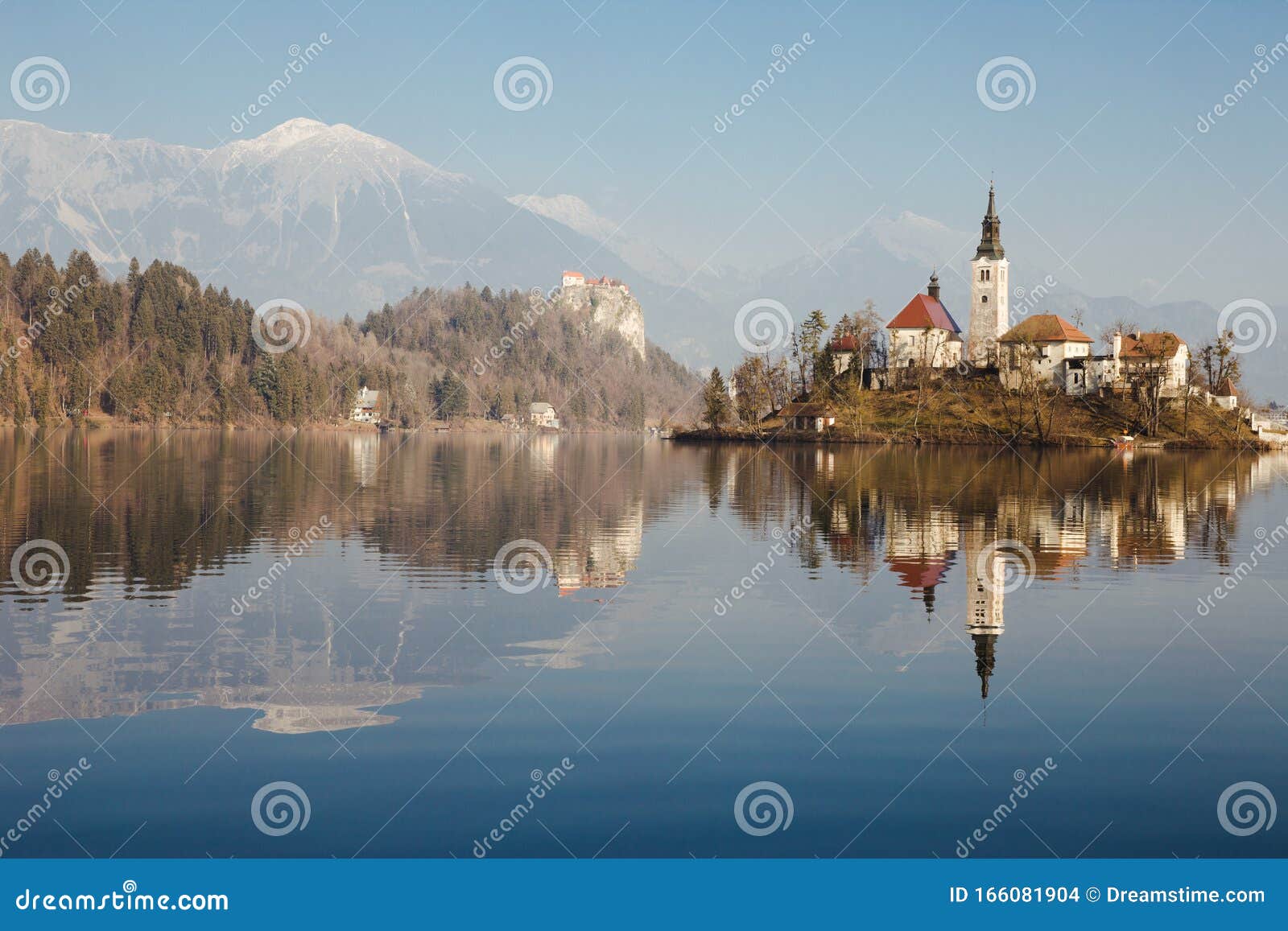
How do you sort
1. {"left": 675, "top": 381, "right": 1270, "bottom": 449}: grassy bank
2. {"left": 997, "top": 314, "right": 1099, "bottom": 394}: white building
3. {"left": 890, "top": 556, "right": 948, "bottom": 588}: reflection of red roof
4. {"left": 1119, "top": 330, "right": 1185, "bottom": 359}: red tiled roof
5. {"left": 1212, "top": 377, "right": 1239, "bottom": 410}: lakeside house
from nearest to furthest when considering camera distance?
{"left": 890, "top": 556, "right": 948, "bottom": 588}: reflection of red roof
{"left": 675, "top": 381, "right": 1270, "bottom": 449}: grassy bank
{"left": 1119, "top": 330, "right": 1185, "bottom": 359}: red tiled roof
{"left": 1212, "top": 377, "right": 1239, "bottom": 410}: lakeside house
{"left": 997, "top": 314, "right": 1099, "bottom": 394}: white building

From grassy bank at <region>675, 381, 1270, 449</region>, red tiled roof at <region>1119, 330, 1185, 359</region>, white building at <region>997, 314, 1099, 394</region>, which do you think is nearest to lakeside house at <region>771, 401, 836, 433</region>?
grassy bank at <region>675, 381, 1270, 449</region>

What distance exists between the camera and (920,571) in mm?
36844

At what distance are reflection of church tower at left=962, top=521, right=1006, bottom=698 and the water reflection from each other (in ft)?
0.37

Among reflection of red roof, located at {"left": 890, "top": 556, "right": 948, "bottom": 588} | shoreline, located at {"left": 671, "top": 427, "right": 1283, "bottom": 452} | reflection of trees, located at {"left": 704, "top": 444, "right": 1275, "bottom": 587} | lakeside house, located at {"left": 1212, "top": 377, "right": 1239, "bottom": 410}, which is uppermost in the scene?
lakeside house, located at {"left": 1212, "top": 377, "right": 1239, "bottom": 410}

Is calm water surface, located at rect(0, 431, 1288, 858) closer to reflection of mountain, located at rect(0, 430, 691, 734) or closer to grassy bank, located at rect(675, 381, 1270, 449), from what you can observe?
reflection of mountain, located at rect(0, 430, 691, 734)

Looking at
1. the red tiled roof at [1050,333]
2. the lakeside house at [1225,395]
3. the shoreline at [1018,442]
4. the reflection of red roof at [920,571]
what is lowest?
the reflection of red roof at [920,571]

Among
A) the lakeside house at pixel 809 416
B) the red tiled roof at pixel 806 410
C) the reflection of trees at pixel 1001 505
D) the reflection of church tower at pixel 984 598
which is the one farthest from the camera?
the red tiled roof at pixel 806 410

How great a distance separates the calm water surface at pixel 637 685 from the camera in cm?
1548

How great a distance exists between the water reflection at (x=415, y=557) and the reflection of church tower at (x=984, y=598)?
0.11 metres

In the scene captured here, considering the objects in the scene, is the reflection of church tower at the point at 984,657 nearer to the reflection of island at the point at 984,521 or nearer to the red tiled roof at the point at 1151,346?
the reflection of island at the point at 984,521

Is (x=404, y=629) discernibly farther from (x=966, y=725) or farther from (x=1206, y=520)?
(x=1206, y=520)

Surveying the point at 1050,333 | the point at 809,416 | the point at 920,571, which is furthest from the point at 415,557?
the point at 1050,333

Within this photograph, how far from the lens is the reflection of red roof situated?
34531 mm

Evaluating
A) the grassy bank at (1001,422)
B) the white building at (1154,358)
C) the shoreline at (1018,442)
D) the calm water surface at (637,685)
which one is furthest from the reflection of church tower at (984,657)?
the white building at (1154,358)
